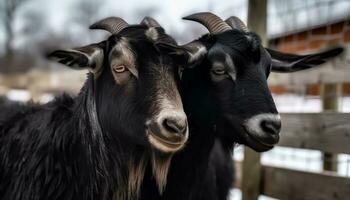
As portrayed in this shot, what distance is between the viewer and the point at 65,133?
3996 mm

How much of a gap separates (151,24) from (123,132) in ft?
3.17

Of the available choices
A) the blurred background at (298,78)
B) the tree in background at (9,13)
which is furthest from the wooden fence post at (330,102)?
the tree in background at (9,13)

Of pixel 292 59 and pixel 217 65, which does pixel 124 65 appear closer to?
pixel 217 65

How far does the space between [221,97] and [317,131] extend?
1167 millimetres

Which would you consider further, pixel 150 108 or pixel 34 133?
pixel 34 133

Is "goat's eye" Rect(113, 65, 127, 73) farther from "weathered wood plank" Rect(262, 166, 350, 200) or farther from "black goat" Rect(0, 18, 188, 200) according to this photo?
"weathered wood plank" Rect(262, 166, 350, 200)

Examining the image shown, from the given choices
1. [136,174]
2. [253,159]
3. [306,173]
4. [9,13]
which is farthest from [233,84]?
[9,13]

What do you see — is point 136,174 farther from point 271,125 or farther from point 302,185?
point 302,185

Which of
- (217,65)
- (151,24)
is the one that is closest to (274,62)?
(217,65)

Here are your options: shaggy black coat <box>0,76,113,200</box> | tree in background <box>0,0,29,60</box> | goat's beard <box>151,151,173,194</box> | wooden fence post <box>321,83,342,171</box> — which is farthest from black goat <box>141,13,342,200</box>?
tree in background <box>0,0,29,60</box>

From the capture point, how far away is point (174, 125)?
3.28m

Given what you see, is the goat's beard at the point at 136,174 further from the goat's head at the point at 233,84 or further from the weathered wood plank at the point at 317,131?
the weathered wood plank at the point at 317,131

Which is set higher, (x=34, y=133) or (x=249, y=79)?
(x=249, y=79)

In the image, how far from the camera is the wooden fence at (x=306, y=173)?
14.2ft
